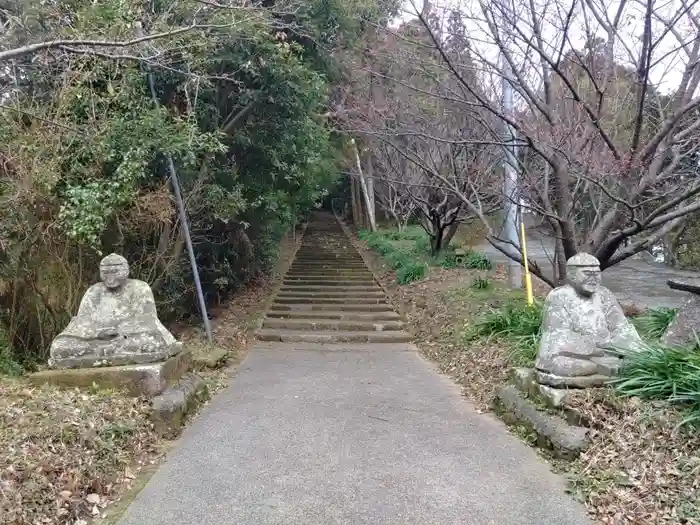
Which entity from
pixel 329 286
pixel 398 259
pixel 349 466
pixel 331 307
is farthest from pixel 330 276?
pixel 349 466

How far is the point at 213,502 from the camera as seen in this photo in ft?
11.6

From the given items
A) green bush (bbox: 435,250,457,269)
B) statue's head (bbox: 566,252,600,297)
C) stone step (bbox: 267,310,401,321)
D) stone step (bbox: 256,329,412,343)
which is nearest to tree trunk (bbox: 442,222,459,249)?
green bush (bbox: 435,250,457,269)

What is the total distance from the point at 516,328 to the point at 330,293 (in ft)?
20.8

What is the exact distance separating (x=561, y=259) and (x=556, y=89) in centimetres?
219

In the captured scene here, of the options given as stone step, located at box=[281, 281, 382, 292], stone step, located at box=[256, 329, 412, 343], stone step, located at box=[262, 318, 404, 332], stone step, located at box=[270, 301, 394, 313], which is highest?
stone step, located at box=[281, 281, 382, 292]

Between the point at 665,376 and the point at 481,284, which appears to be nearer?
the point at 665,376

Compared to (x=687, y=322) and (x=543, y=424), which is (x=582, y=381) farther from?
(x=687, y=322)

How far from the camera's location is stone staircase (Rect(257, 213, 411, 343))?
33.1 feet

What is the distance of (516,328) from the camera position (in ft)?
23.2

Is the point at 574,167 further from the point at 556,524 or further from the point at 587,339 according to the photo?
the point at 556,524

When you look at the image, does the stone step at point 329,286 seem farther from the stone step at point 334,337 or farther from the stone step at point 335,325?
the stone step at point 334,337

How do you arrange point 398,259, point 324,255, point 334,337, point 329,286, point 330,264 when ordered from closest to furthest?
point 334,337
point 329,286
point 398,259
point 330,264
point 324,255

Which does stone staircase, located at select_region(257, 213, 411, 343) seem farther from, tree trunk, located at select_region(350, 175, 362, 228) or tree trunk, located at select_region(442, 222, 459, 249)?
tree trunk, located at select_region(350, 175, 362, 228)

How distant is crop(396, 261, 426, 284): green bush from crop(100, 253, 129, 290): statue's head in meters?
8.22
